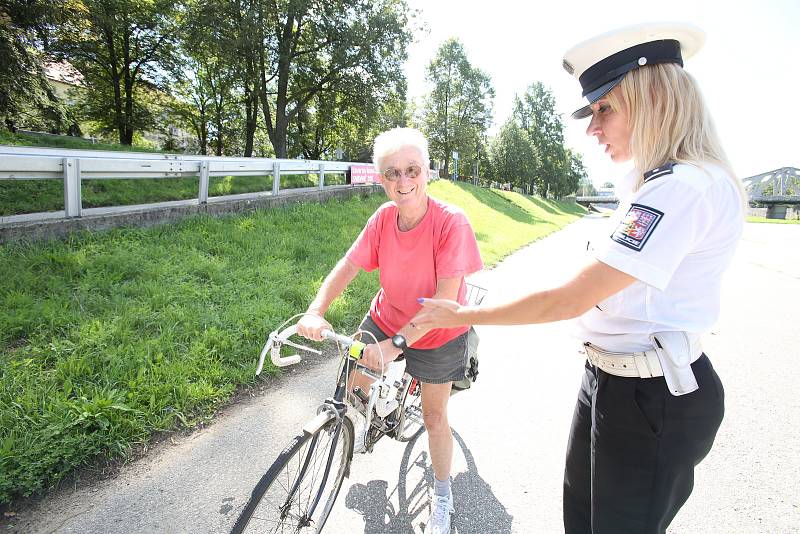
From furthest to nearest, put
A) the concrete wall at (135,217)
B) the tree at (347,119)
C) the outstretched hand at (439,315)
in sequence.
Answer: the tree at (347,119)
the concrete wall at (135,217)
the outstretched hand at (439,315)

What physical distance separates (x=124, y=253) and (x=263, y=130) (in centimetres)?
3587

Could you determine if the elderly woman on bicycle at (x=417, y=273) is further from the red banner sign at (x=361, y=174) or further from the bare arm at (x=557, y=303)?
the red banner sign at (x=361, y=174)

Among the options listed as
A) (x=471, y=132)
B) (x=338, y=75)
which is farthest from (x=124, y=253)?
(x=471, y=132)

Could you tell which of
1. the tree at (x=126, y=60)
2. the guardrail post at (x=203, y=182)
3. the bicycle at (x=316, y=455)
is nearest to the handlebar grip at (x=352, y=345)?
the bicycle at (x=316, y=455)

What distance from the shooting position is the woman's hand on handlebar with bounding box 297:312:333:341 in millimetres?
2203

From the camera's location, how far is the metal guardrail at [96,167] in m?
5.44

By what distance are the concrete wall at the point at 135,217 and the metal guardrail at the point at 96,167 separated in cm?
26

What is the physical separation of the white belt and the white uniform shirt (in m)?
0.04

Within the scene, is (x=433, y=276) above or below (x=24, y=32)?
below

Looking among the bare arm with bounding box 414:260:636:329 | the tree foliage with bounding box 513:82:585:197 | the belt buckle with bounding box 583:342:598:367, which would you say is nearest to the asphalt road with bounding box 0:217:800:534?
the belt buckle with bounding box 583:342:598:367

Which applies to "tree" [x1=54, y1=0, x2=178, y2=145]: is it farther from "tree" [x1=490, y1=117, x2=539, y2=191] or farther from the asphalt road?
"tree" [x1=490, y1=117, x2=539, y2=191]

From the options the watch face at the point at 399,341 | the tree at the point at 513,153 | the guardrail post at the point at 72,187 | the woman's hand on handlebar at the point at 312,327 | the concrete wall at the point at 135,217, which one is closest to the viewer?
the watch face at the point at 399,341

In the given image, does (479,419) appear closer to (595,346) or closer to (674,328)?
(595,346)

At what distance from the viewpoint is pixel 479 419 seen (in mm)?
3592
